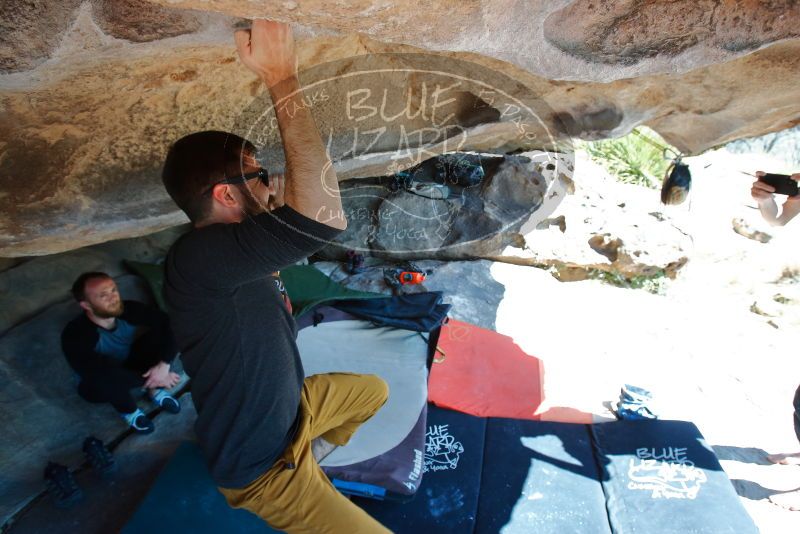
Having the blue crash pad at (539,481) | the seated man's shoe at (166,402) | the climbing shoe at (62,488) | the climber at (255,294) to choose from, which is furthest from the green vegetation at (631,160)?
the climbing shoe at (62,488)

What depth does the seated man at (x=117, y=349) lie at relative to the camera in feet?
7.76

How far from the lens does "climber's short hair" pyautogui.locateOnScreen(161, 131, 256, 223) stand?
3.74 ft

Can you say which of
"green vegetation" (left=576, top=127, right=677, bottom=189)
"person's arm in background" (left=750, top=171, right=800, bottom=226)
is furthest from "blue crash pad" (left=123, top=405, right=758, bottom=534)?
"green vegetation" (left=576, top=127, right=677, bottom=189)

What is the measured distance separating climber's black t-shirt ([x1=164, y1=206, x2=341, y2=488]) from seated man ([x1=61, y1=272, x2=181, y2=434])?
1.28 m

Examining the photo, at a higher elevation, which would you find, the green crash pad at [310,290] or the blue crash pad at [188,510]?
the green crash pad at [310,290]

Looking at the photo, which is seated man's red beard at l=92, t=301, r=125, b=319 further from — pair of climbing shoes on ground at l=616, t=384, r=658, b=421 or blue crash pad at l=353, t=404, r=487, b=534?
pair of climbing shoes on ground at l=616, t=384, r=658, b=421

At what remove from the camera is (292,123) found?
992 millimetres

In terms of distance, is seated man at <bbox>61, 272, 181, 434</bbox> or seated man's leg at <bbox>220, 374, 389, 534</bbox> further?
seated man at <bbox>61, 272, 181, 434</bbox>

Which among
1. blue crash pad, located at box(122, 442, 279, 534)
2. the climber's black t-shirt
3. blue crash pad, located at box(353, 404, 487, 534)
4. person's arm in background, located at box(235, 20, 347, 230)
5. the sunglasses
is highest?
person's arm in background, located at box(235, 20, 347, 230)

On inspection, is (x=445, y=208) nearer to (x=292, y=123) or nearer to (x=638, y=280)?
(x=638, y=280)

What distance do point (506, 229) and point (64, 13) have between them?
3609 millimetres

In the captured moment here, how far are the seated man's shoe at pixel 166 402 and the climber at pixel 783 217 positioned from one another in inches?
112

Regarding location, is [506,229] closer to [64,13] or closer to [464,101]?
[464,101]

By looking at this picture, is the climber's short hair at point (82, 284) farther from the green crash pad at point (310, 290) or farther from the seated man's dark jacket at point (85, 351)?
the green crash pad at point (310, 290)
